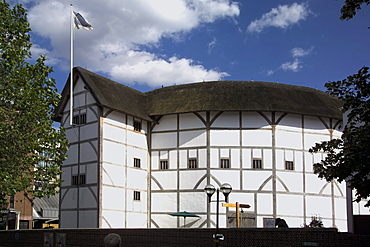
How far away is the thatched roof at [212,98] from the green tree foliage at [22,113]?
1329cm

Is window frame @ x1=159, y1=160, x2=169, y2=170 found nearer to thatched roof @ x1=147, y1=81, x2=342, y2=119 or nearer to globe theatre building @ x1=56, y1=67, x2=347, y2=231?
globe theatre building @ x1=56, y1=67, x2=347, y2=231

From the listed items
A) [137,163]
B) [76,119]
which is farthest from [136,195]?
[76,119]

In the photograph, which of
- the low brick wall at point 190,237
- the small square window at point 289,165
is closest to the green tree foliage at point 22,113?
the low brick wall at point 190,237

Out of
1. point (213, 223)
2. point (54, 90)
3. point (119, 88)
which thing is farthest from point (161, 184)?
point (54, 90)

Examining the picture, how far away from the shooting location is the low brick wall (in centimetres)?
1806

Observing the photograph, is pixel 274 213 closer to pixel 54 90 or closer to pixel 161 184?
pixel 161 184

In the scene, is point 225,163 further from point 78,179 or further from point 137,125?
point 78,179

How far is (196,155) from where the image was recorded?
124ft

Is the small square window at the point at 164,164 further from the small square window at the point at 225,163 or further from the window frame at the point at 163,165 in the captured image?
the small square window at the point at 225,163

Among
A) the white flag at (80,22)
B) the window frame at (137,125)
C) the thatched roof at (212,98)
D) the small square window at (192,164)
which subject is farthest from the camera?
the window frame at (137,125)

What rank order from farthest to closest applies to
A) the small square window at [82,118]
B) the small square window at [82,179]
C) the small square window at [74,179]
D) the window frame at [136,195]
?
the window frame at [136,195] < the small square window at [82,118] < the small square window at [74,179] < the small square window at [82,179]

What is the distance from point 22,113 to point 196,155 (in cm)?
1876

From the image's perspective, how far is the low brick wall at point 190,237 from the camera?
1806 cm

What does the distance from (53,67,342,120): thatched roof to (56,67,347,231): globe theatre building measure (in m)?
0.10
